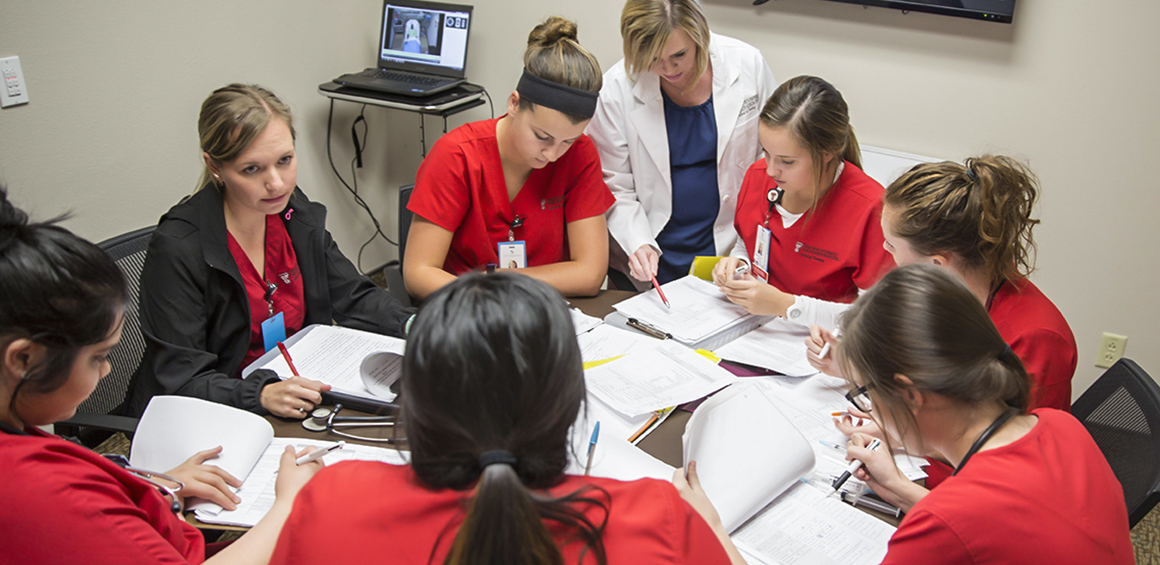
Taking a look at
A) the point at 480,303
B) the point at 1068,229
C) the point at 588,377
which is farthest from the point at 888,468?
the point at 1068,229

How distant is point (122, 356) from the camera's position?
1721 mm

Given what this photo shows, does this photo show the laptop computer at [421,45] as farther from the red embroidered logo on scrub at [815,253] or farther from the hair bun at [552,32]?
the red embroidered logo on scrub at [815,253]

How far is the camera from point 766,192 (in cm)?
213

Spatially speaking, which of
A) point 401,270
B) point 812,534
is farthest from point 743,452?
point 401,270

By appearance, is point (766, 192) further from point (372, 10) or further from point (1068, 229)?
point (372, 10)

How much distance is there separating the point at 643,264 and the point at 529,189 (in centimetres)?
39

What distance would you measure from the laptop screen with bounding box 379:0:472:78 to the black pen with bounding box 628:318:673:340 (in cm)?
198

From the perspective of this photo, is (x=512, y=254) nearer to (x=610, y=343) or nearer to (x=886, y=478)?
(x=610, y=343)

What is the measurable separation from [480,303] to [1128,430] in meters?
1.26

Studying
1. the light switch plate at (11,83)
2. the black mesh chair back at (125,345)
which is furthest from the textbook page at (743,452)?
the light switch plate at (11,83)

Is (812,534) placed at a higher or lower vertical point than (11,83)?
lower

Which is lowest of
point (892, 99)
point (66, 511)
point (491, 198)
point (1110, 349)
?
point (1110, 349)

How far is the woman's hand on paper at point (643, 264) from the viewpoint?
2.12 m

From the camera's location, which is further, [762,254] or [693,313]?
[762,254]
